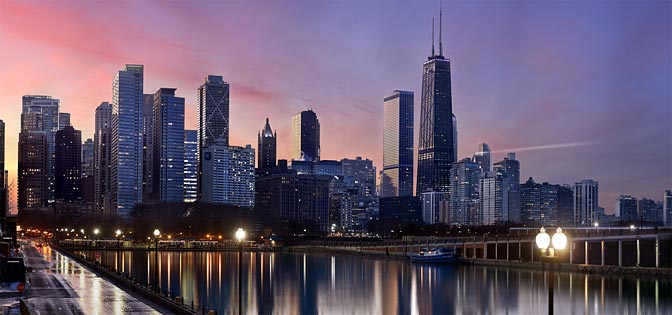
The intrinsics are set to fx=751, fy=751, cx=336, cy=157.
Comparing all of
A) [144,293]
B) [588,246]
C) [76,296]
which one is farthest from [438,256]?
[76,296]

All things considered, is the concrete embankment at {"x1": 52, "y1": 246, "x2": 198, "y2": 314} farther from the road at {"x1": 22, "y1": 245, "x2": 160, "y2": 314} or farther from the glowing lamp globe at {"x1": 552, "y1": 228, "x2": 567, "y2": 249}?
the glowing lamp globe at {"x1": 552, "y1": 228, "x2": 567, "y2": 249}

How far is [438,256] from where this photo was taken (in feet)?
362

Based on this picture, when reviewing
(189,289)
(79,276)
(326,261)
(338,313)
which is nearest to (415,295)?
(338,313)

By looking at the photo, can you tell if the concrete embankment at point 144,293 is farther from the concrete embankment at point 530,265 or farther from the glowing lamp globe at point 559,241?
the concrete embankment at point 530,265

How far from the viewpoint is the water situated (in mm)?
56438

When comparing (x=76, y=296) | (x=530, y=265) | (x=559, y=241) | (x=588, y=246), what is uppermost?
(x=559, y=241)

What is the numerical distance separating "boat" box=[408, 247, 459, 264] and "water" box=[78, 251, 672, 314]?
10251mm

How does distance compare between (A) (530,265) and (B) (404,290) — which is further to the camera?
(A) (530,265)

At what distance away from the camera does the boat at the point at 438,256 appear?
11025 centimetres

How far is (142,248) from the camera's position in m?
149

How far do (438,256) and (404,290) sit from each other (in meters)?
39.9

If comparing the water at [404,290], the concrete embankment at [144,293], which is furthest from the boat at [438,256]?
the concrete embankment at [144,293]

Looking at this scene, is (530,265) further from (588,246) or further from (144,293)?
(144,293)

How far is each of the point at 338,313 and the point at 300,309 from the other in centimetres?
331
